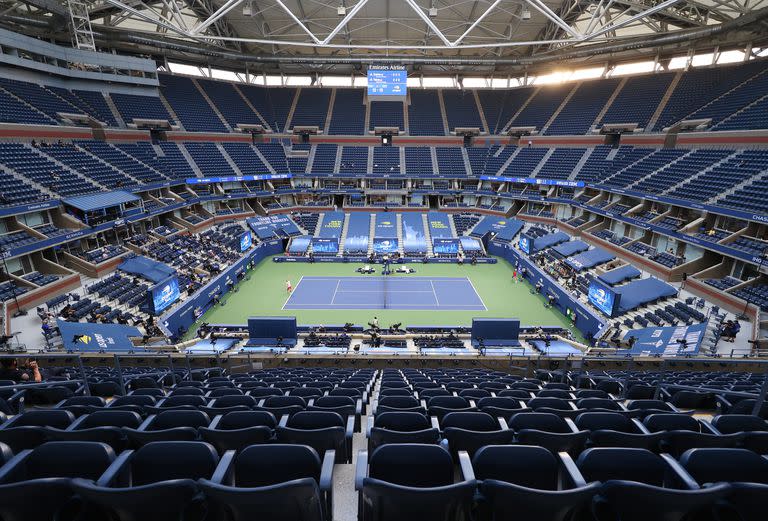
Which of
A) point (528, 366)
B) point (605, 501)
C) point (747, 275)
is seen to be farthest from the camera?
point (747, 275)

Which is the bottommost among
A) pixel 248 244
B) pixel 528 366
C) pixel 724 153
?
pixel 528 366

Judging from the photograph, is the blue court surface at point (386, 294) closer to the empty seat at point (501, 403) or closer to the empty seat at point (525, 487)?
the empty seat at point (501, 403)

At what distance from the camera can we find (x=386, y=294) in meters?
29.3

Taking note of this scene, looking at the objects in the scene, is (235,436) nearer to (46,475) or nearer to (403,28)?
(46,475)

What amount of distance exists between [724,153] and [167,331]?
4142 cm

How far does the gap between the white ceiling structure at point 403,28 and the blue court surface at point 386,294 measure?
18435 mm

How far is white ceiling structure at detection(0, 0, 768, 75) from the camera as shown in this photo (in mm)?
31188

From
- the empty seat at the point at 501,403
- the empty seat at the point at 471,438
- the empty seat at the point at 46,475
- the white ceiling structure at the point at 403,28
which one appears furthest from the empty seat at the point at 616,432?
the white ceiling structure at the point at 403,28

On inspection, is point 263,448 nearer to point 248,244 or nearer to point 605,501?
point 605,501

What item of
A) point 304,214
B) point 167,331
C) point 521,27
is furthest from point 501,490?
point 521,27

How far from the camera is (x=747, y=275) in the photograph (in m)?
21.8

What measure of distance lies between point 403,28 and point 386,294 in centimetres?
3137

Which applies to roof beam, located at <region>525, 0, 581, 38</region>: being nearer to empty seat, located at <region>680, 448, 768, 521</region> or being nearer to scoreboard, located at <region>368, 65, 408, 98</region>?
scoreboard, located at <region>368, 65, 408, 98</region>

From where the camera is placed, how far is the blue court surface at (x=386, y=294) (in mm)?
27188
